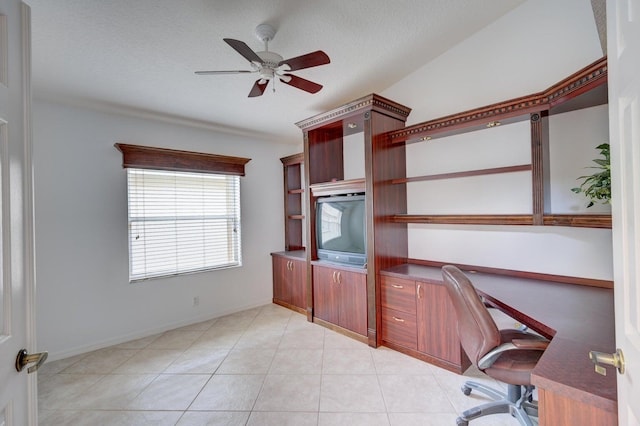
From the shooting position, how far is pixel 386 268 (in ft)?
9.48

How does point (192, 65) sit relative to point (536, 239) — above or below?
above

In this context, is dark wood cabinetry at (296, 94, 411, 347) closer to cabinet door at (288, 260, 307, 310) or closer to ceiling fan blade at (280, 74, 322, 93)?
cabinet door at (288, 260, 307, 310)

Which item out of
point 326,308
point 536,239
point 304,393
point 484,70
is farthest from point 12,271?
point 484,70

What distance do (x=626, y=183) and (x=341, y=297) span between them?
2729 millimetres

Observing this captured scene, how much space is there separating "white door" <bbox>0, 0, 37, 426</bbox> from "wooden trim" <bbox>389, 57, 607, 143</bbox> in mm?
2601

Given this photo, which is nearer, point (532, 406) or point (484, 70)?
point (532, 406)

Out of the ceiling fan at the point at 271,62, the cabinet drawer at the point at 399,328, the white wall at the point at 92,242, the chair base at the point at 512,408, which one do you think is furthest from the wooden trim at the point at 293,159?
the chair base at the point at 512,408

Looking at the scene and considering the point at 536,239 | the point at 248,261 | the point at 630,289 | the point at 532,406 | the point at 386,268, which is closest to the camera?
the point at 630,289

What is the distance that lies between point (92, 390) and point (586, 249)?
402 centimetres

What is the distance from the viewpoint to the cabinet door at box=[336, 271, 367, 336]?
292cm

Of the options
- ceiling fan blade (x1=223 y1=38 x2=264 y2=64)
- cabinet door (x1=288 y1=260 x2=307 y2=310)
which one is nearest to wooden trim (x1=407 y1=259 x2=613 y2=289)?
cabinet door (x1=288 y1=260 x2=307 y2=310)

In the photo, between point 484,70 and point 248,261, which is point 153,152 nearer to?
point 248,261

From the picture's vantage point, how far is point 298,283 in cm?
387

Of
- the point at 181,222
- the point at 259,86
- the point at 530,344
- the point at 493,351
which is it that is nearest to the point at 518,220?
the point at 530,344
